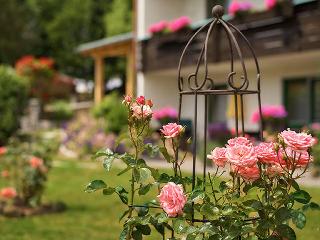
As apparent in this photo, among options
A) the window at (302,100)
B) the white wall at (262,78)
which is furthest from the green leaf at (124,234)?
the window at (302,100)

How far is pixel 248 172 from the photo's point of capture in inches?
114

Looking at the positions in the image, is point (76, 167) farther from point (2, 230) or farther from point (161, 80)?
point (2, 230)

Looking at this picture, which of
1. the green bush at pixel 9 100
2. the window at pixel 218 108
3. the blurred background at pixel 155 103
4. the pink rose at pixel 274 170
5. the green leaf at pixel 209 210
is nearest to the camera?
the green leaf at pixel 209 210

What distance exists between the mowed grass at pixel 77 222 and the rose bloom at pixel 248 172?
1781 mm

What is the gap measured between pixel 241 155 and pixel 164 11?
17547mm

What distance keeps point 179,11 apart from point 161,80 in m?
2.43

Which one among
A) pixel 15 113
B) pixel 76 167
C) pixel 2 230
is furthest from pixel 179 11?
pixel 2 230

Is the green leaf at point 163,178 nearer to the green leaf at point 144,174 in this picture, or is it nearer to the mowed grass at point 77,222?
the green leaf at point 144,174

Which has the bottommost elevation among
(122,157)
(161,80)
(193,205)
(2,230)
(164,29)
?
(2,230)

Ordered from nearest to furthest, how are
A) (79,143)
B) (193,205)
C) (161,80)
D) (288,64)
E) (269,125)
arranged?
(193,205) → (269,125) → (288,64) → (79,143) → (161,80)

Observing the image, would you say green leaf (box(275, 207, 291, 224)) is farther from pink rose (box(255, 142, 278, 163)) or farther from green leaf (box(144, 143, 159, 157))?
green leaf (box(144, 143, 159, 157))

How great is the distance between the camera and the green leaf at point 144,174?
3.04 metres

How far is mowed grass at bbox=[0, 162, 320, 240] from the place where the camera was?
6.29m

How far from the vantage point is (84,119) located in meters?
20.2
